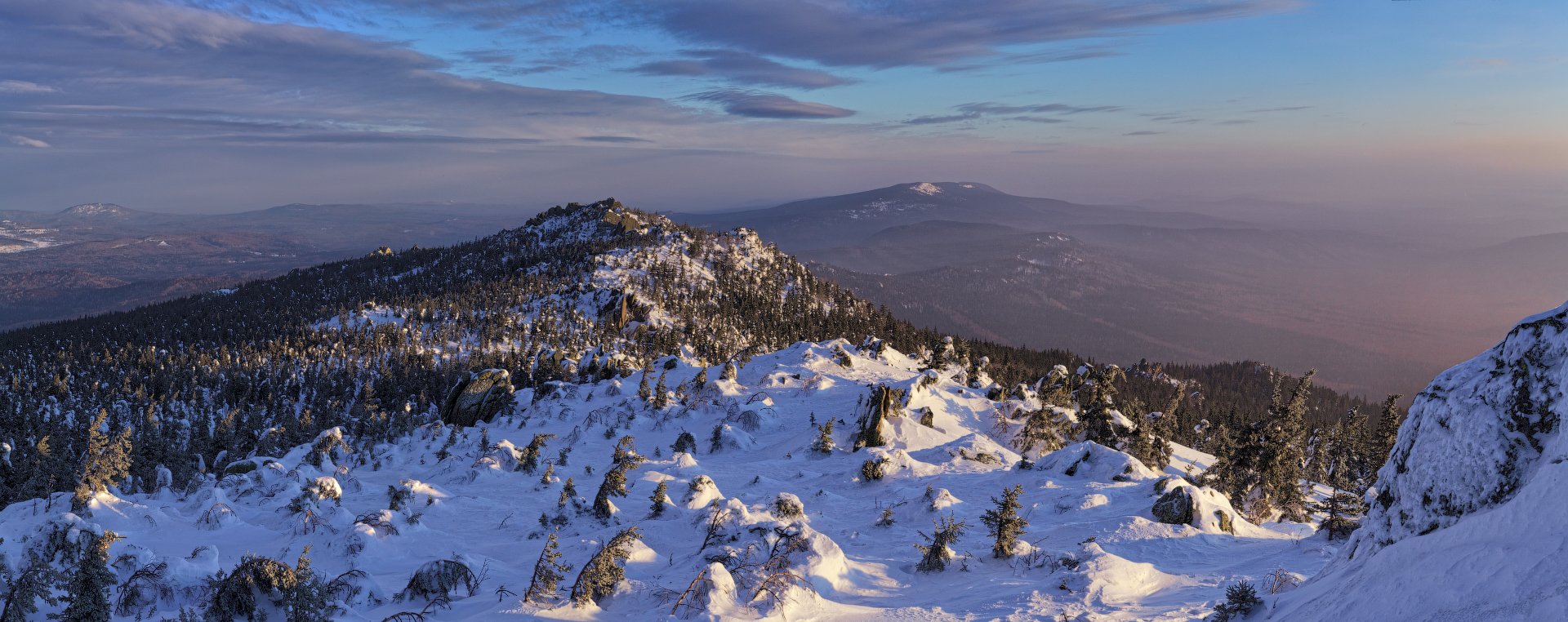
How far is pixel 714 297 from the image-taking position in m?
160

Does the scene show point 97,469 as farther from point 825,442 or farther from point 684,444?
point 825,442

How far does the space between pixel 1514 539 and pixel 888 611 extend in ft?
32.6

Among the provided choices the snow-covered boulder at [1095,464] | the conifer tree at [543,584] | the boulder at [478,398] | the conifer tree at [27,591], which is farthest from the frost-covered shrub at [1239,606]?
the boulder at [478,398]

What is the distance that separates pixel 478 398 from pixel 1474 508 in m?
61.3

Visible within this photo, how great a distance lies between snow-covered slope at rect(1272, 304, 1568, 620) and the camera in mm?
6547

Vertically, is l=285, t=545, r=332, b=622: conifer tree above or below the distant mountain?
above

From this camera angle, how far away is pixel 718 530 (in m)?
18.1

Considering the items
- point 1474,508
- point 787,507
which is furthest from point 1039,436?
point 1474,508

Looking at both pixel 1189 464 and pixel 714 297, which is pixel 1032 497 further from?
pixel 714 297

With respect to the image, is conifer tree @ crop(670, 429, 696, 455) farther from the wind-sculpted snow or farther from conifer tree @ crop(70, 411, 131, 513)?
the wind-sculpted snow

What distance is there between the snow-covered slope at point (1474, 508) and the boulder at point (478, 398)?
2153 inches

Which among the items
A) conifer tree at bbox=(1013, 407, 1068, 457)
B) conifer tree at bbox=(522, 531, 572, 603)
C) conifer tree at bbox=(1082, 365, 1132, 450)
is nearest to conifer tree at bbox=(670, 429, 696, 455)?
conifer tree at bbox=(1013, 407, 1068, 457)

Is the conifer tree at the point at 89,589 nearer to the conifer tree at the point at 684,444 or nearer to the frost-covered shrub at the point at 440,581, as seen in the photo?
the frost-covered shrub at the point at 440,581

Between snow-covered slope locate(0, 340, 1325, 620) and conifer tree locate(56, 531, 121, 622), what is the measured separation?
2.95 m
